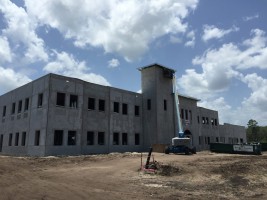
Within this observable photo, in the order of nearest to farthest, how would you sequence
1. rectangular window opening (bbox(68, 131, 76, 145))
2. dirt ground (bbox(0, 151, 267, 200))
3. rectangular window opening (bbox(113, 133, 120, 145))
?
1. dirt ground (bbox(0, 151, 267, 200))
2. rectangular window opening (bbox(68, 131, 76, 145))
3. rectangular window opening (bbox(113, 133, 120, 145))

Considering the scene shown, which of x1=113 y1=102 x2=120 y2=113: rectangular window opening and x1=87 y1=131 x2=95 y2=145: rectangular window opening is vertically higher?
x1=113 y1=102 x2=120 y2=113: rectangular window opening

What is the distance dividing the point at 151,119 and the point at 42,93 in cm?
1744

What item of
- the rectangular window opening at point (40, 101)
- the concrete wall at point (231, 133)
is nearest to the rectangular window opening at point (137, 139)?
the rectangular window opening at point (40, 101)

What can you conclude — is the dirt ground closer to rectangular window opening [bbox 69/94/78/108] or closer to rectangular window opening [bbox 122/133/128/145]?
rectangular window opening [bbox 69/94/78/108]

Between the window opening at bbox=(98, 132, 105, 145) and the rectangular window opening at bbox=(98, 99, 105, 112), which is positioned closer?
the window opening at bbox=(98, 132, 105, 145)

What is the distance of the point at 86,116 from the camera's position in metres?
35.2

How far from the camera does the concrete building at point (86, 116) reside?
32.1m

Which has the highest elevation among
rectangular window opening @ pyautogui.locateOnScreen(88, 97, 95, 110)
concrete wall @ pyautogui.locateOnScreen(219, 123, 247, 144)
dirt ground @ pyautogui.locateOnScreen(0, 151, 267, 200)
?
rectangular window opening @ pyautogui.locateOnScreen(88, 97, 95, 110)

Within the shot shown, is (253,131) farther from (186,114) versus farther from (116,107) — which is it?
(116,107)

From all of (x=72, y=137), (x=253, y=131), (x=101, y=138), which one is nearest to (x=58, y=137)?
(x=72, y=137)

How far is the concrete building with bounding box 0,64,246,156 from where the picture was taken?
105ft

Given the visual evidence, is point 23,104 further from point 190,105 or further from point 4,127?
point 190,105

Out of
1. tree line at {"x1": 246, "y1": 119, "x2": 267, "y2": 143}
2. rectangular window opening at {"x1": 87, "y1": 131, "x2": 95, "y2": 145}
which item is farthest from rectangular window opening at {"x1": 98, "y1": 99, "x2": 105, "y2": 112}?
tree line at {"x1": 246, "y1": 119, "x2": 267, "y2": 143}

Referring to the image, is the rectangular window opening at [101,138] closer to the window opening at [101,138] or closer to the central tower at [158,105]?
the window opening at [101,138]
